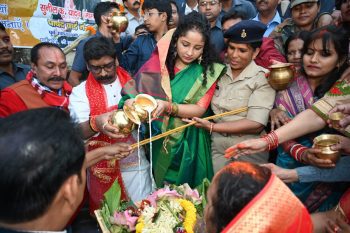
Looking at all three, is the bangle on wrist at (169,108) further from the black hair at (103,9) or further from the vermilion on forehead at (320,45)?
the black hair at (103,9)

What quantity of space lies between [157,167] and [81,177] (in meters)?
1.77

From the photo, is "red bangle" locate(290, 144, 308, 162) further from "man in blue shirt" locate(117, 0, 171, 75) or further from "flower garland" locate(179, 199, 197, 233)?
"man in blue shirt" locate(117, 0, 171, 75)

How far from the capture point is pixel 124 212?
2119 millimetres

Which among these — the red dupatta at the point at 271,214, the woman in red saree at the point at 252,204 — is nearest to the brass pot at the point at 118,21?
the woman in red saree at the point at 252,204

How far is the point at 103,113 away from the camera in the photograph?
288 centimetres

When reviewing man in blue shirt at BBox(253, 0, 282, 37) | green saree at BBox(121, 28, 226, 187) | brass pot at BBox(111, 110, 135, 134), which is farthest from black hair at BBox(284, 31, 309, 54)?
brass pot at BBox(111, 110, 135, 134)

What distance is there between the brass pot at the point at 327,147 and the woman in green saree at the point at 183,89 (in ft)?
3.35

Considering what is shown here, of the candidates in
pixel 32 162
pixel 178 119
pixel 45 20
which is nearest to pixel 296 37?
pixel 178 119

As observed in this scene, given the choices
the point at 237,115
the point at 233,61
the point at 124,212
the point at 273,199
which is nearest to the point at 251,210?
the point at 273,199

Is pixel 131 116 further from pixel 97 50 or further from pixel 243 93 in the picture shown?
pixel 243 93

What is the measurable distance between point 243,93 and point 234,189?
1613 millimetres

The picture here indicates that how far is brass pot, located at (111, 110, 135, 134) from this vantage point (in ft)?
7.61

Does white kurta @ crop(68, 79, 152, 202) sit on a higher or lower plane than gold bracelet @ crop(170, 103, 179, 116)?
lower

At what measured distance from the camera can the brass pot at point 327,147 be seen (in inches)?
80.4
